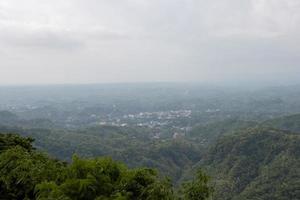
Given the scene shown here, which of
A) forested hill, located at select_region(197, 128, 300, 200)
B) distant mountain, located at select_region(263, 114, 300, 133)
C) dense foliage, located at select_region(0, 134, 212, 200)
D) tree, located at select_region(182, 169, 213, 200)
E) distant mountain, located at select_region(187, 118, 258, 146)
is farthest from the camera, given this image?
distant mountain, located at select_region(187, 118, 258, 146)

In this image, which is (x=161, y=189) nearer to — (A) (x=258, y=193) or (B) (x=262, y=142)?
(A) (x=258, y=193)

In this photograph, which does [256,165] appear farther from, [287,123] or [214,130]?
[214,130]

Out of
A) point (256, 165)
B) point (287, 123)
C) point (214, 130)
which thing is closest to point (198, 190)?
point (256, 165)

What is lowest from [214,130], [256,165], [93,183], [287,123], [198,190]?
[214,130]

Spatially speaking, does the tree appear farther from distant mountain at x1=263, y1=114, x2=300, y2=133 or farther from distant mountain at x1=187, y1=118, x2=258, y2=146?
distant mountain at x1=263, y1=114, x2=300, y2=133

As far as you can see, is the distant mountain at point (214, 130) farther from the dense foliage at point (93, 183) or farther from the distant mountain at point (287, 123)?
the dense foliage at point (93, 183)

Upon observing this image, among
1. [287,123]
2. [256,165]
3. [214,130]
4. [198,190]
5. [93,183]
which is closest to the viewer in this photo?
[93,183]

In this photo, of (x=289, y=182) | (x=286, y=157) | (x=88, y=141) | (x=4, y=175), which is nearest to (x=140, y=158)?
(x=88, y=141)

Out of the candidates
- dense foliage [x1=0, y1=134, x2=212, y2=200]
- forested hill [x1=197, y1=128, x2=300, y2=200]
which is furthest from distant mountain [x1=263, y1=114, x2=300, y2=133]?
dense foliage [x1=0, y1=134, x2=212, y2=200]

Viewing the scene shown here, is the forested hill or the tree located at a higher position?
the tree
